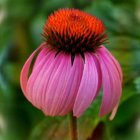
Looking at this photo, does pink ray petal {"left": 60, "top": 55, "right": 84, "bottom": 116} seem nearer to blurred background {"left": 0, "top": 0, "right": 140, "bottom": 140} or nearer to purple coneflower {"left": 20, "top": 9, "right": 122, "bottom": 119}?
purple coneflower {"left": 20, "top": 9, "right": 122, "bottom": 119}

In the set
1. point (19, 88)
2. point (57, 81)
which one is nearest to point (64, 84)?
point (57, 81)

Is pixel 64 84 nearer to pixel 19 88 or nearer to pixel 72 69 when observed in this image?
pixel 72 69

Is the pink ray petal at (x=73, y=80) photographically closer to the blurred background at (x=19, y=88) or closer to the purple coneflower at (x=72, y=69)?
the purple coneflower at (x=72, y=69)

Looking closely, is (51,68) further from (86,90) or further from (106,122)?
(106,122)

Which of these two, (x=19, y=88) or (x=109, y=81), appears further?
(x=19, y=88)

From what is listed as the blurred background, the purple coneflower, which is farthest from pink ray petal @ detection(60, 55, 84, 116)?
the blurred background

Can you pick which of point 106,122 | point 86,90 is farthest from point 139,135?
point 86,90

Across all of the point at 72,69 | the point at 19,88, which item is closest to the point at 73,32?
the point at 72,69
